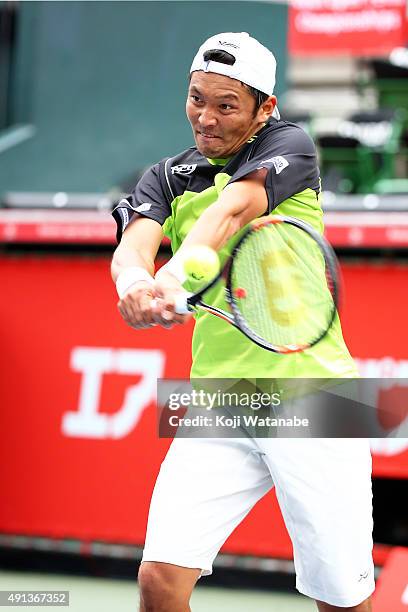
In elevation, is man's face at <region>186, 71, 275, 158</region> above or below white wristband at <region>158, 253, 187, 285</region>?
above

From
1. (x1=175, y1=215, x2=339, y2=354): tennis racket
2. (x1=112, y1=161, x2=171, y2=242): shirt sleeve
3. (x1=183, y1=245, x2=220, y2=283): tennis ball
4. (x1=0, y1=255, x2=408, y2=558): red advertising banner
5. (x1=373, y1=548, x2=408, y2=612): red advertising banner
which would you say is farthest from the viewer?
(x1=0, y1=255, x2=408, y2=558): red advertising banner

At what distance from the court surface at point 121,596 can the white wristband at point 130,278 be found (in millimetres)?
2207

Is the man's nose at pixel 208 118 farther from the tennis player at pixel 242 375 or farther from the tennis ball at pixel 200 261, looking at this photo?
the tennis ball at pixel 200 261

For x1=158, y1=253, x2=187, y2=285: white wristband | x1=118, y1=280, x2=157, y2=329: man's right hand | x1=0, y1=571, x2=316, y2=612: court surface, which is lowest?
x1=0, y1=571, x2=316, y2=612: court surface

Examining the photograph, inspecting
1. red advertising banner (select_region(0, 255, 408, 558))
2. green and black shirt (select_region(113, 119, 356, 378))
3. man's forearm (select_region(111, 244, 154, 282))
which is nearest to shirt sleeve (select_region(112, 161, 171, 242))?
green and black shirt (select_region(113, 119, 356, 378))

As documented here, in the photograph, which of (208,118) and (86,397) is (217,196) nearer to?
(208,118)

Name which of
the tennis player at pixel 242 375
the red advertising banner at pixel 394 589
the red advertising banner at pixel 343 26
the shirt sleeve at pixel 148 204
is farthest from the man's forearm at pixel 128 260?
the red advertising banner at pixel 343 26

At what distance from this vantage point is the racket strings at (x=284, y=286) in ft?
9.52

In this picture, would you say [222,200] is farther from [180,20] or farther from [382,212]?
[180,20]

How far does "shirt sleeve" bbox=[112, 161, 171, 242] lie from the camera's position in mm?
3080

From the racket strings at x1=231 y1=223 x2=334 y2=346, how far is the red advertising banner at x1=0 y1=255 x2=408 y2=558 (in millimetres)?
1867

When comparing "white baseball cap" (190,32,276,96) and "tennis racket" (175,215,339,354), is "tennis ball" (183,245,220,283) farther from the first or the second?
"white baseball cap" (190,32,276,96)

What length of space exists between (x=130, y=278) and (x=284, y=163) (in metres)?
0.49

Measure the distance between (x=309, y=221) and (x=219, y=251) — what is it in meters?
0.27
